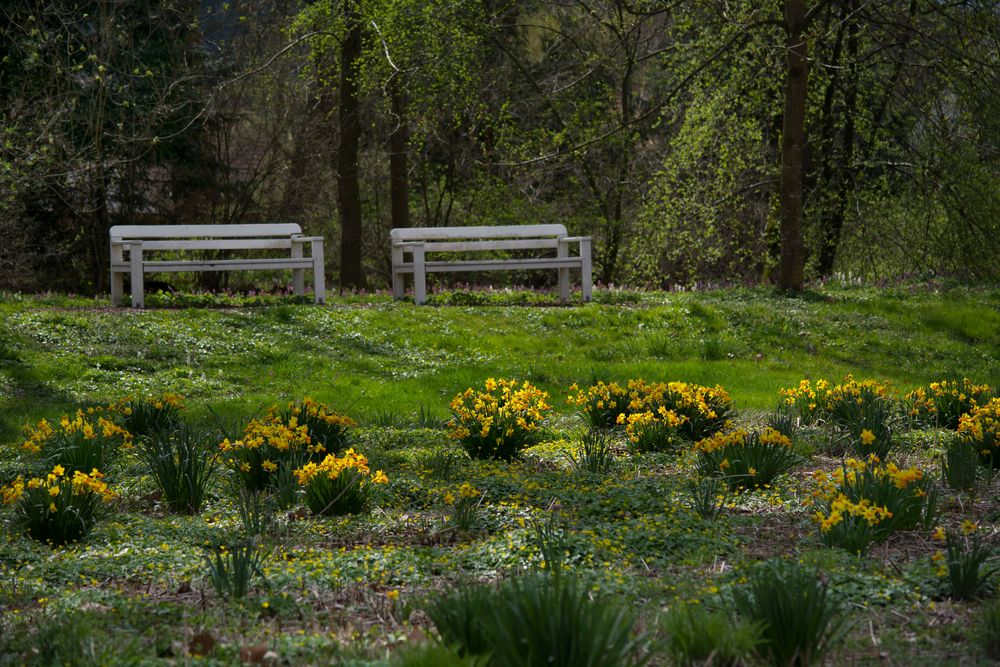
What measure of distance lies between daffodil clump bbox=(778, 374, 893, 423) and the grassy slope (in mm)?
1216

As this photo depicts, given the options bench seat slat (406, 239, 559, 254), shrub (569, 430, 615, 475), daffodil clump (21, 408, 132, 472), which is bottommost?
shrub (569, 430, 615, 475)

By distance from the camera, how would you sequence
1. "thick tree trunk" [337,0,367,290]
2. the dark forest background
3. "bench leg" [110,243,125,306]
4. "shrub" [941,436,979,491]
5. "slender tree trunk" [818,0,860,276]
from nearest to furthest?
"shrub" [941,436,979,491] < "bench leg" [110,243,125,306] < the dark forest background < "slender tree trunk" [818,0,860,276] < "thick tree trunk" [337,0,367,290]

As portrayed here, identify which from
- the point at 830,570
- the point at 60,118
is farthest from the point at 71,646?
the point at 60,118

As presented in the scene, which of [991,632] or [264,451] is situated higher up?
[264,451]

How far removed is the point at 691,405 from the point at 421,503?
212cm

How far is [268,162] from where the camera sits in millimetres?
19781

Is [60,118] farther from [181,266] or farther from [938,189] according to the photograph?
[938,189]

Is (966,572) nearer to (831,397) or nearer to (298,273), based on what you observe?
(831,397)

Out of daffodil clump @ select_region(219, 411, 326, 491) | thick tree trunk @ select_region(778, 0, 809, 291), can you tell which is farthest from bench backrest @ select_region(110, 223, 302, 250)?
daffodil clump @ select_region(219, 411, 326, 491)

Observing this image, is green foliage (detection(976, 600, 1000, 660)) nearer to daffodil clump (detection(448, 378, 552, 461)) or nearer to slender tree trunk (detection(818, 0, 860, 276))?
daffodil clump (detection(448, 378, 552, 461))

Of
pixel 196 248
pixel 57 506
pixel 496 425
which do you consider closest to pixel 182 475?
pixel 57 506

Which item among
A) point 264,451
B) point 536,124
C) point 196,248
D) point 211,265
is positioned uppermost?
point 536,124

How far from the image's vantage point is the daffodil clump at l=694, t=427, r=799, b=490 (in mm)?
4793

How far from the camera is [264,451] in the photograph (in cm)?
500
